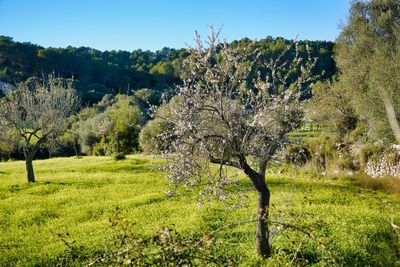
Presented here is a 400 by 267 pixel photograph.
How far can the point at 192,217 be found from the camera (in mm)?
18891

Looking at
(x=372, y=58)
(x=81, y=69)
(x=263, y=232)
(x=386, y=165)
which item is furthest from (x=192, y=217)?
(x=81, y=69)

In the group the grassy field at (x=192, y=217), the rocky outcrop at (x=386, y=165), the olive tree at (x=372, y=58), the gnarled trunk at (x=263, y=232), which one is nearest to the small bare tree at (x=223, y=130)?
the gnarled trunk at (x=263, y=232)

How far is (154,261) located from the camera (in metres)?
6.25

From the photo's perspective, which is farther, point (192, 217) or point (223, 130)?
point (192, 217)

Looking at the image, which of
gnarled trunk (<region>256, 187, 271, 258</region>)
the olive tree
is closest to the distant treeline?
the olive tree

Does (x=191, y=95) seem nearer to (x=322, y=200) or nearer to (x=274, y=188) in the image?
(x=322, y=200)

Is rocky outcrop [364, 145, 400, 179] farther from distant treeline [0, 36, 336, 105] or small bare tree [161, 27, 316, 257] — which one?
distant treeline [0, 36, 336, 105]

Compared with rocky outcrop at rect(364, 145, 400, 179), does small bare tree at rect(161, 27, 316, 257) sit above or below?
above

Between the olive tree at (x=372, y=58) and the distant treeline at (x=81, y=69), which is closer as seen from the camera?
the olive tree at (x=372, y=58)

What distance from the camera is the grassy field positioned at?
45.3 ft

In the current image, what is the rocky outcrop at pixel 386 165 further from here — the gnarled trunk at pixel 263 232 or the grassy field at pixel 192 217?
the gnarled trunk at pixel 263 232

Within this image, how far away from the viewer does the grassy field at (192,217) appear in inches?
544

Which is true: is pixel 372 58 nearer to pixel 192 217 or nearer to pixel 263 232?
pixel 192 217

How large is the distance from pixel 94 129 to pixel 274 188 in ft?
194
